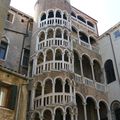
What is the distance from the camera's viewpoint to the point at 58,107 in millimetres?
16641

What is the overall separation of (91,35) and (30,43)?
7.55 m

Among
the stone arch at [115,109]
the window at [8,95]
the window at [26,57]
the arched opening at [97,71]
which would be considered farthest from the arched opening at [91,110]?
the window at [8,95]

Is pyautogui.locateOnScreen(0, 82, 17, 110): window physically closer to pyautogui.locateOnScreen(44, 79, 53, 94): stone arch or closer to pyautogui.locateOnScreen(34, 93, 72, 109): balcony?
pyautogui.locateOnScreen(34, 93, 72, 109): balcony

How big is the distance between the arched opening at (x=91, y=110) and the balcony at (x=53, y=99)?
450 centimetres

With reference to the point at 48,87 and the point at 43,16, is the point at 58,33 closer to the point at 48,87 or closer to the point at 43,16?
the point at 43,16

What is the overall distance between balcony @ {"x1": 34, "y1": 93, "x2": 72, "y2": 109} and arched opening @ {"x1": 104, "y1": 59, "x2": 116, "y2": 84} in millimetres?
6690

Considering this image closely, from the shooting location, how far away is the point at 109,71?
2331 centimetres

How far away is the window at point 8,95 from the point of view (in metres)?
12.7

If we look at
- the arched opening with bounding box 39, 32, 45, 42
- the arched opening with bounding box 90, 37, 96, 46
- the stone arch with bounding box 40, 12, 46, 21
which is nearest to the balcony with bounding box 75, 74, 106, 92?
the arched opening with bounding box 39, 32, 45, 42

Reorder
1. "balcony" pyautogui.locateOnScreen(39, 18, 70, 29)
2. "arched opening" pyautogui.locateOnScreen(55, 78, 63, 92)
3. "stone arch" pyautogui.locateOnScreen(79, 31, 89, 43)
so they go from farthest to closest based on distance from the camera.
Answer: "stone arch" pyautogui.locateOnScreen(79, 31, 89, 43)
"balcony" pyautogui.locateOnScreen(39, 18, 70, 29)
"arched opening" pyautogui.locateOnScreen(55, 78, 63, 92)

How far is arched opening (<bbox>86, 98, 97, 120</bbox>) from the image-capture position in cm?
2125

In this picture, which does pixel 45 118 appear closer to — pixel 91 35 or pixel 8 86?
pixel 8 86

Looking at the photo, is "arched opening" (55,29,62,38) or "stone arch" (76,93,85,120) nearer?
"stone arch" (76,93,85,120)

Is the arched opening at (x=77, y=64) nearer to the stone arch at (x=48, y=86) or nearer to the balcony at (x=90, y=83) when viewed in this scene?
the balcony at (x=90, y=83)
